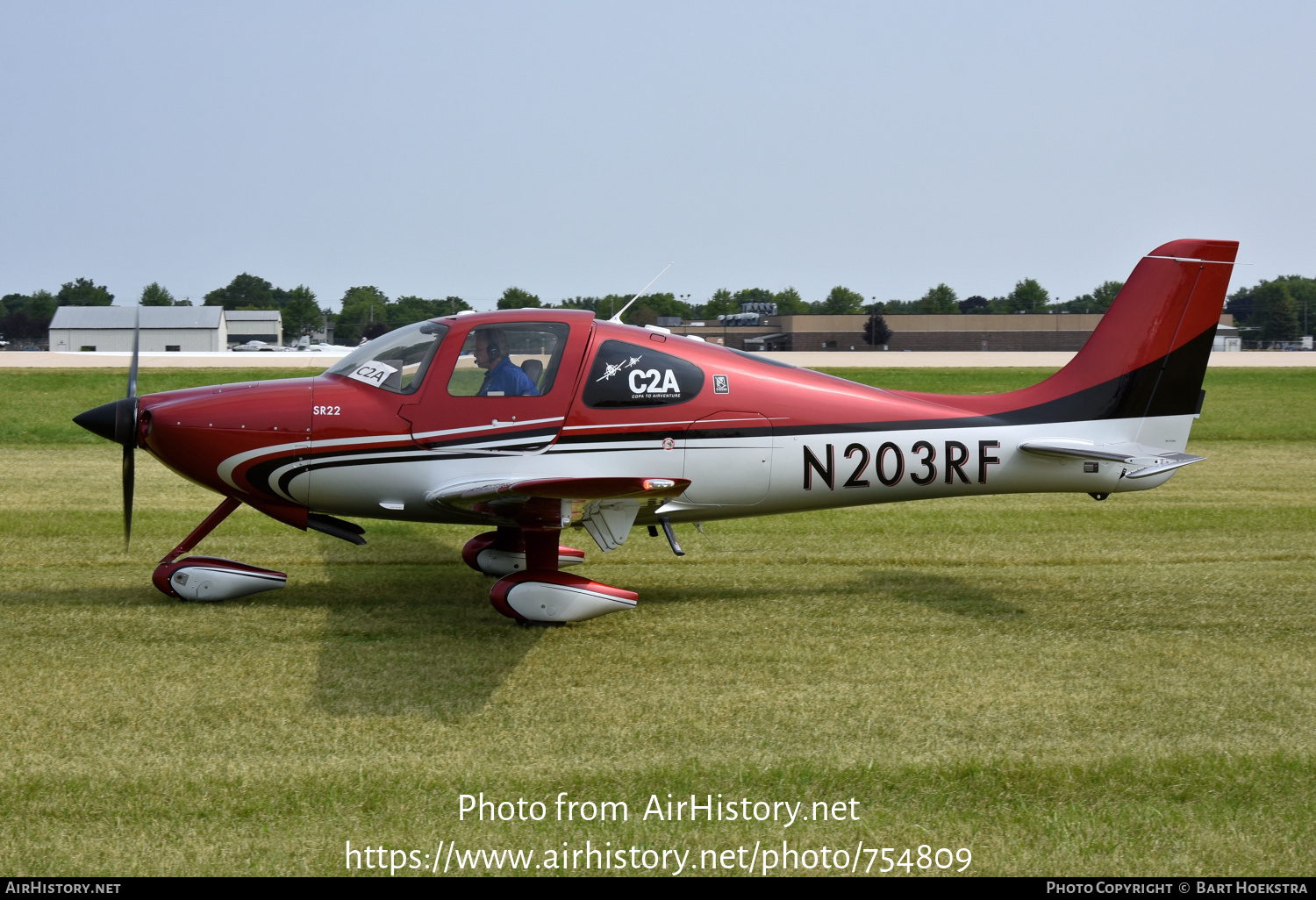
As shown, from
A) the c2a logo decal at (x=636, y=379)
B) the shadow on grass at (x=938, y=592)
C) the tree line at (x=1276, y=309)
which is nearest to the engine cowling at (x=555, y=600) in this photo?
the c2a logo decal at (x=636, y=379)

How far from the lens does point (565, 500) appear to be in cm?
723

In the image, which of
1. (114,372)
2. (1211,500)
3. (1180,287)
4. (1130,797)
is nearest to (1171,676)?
(1130,797)

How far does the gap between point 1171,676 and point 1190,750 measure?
139cm

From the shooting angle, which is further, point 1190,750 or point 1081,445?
point 1081,445

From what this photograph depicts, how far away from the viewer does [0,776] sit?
516cm

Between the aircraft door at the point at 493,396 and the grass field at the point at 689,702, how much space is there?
1.43m

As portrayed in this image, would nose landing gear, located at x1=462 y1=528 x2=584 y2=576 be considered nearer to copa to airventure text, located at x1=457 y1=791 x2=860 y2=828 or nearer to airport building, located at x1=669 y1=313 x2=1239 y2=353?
copa to airventure text, located at x1=457 y1=791 x2=860 y2=828

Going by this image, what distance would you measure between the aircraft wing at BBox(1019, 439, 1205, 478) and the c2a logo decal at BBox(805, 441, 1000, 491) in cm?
39

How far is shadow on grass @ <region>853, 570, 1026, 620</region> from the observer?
28.2ft

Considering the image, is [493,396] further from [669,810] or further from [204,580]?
[669,810]

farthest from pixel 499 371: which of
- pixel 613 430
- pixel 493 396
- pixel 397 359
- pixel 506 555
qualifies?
pixel 506 555

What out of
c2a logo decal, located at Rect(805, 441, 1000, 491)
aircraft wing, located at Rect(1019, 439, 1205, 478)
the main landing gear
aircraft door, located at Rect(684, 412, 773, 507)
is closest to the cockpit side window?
the main landing gear

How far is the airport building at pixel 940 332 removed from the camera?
86875mm
